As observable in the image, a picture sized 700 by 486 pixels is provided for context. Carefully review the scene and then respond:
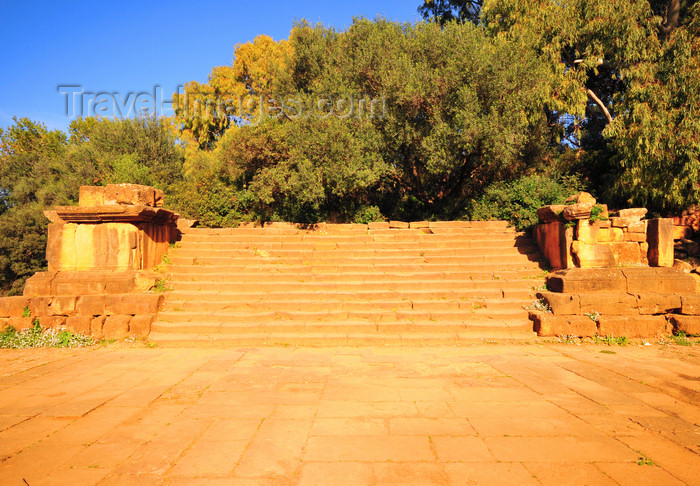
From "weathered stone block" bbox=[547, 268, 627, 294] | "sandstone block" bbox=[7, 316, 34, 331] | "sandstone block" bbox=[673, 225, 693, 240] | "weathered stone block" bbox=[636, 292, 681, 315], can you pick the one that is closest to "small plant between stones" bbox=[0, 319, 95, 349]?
"sandstone block" bbox=[7, 316, 34, 331]

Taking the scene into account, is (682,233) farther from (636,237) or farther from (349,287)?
(349,287)

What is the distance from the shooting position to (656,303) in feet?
21.4

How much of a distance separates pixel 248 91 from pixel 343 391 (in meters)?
26.6

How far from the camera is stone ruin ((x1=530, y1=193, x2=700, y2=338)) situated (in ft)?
20.9

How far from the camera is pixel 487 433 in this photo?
314cm

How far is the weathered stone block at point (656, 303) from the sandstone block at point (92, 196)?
958cm

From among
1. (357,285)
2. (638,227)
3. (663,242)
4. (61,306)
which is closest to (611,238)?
(638,227)

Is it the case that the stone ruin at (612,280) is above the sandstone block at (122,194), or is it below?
below

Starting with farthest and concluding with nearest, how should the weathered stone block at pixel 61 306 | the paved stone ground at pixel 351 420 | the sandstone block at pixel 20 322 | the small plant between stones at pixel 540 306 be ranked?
1. the small plant between stones at pixel 540 306
2. the weathered stone block at pixel 61 306
3. the sandstone block at pixel 20 322
4. the paved stone ground at pixel 351 420

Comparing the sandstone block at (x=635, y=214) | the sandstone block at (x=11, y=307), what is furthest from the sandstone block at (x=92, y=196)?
the sandstone block at (x=635, y=214)

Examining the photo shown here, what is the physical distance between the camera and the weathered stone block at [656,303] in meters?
6.49

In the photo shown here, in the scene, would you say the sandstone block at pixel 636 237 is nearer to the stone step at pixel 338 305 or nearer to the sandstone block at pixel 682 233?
the stone step at pixel 338 305

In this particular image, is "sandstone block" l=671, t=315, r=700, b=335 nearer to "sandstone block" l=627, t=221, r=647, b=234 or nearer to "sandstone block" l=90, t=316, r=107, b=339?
"sandstone block" l=627, t=221, r=647, b=234

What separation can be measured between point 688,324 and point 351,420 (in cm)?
607
